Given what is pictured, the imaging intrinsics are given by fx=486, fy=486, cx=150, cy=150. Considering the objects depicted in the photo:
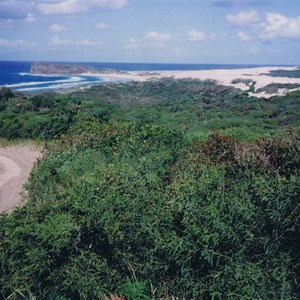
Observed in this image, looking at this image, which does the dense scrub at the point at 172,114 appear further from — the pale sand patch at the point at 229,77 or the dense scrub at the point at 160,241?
the dense scrub at the point at 160,241

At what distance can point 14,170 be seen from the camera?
2338 cm

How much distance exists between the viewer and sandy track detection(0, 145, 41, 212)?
1861 centimetres

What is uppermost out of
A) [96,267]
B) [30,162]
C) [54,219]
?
[54,219]

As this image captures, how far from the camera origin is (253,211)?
758 cm

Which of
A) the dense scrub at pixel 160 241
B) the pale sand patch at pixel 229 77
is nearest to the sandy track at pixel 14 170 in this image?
the dense scrub at pixel 160 241

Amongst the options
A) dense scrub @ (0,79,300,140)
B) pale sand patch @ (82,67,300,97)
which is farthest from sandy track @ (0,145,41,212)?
pale sand patch @ (82,67,300,97)

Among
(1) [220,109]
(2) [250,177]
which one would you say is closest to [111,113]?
(1) [220,109]

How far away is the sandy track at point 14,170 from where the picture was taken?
61.1 ft

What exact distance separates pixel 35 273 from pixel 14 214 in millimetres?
1566

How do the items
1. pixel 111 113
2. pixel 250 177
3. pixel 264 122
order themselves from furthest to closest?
pixel 111 113, pixel 264 122, pixel 250 177

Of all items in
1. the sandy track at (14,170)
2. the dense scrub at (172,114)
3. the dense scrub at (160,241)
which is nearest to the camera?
the dense scrub at (160,241)

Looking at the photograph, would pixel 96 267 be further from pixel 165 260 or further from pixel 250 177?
pixel 250 177

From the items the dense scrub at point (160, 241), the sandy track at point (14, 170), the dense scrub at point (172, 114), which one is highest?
the dense scrub at point (160, 241)

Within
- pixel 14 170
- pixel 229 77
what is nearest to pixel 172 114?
pixel 14 170
